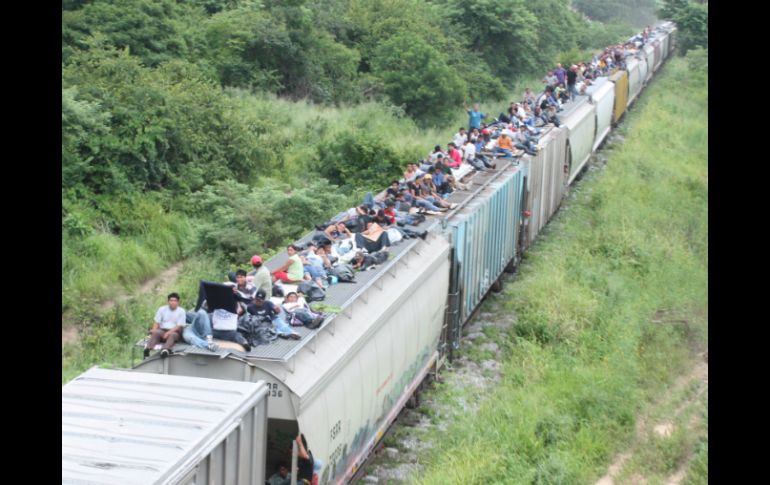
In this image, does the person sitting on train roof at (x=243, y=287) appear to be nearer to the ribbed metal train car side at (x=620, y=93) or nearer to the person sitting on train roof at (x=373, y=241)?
the person sitting on train roof at (x=373, y=241)

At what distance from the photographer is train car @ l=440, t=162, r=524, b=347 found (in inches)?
589

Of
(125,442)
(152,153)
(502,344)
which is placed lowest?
(502,344)

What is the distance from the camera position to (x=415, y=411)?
45.7 ft

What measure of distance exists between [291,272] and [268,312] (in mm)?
1640

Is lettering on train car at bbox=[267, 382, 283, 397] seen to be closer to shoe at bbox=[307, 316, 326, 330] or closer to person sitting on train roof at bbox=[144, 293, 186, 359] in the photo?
person sitting on train roof at bbox=[144, 293, 186, 359]

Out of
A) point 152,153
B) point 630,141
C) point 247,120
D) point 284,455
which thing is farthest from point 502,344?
point 630,141

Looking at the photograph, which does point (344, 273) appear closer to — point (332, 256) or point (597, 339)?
point (332, 256)

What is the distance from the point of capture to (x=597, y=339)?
16.6 meters

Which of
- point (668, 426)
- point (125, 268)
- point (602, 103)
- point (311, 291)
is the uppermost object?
point (311, 291)

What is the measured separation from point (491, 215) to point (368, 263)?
→ 16.5 ft

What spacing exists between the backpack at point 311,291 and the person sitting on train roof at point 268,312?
33.5 inches

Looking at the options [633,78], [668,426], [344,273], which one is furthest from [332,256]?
[633,78]

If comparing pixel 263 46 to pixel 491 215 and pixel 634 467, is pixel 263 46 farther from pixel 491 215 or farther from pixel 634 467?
pixel 634 467

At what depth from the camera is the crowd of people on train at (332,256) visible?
30.6ft
